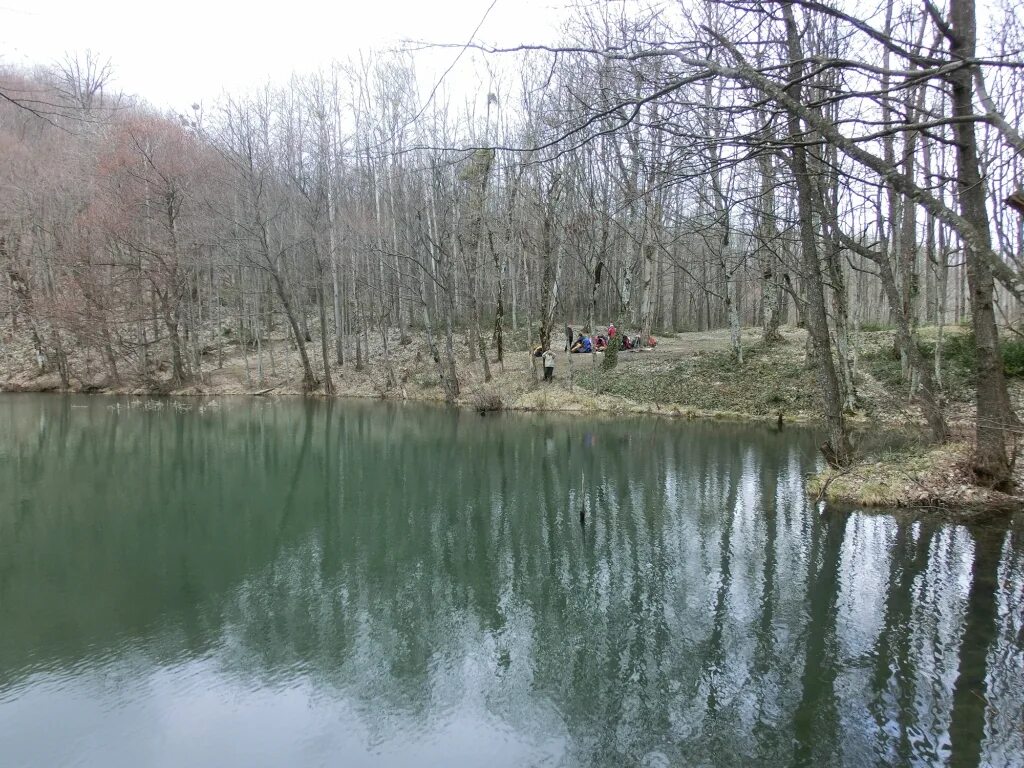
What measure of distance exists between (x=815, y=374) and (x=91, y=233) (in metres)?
30.2

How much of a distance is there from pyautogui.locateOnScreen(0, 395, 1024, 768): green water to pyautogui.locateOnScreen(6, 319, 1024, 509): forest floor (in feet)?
4.48

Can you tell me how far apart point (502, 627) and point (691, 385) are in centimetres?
1710

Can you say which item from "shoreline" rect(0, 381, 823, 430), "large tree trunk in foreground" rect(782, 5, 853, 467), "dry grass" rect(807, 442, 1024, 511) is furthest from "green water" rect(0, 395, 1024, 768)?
"shoreline" rect(0, 381, 823, 430)

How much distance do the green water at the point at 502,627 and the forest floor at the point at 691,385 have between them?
1365 mm

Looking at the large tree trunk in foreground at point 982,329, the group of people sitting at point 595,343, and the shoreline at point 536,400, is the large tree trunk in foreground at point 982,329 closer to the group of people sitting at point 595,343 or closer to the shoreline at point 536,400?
the shoreline at point 536,400

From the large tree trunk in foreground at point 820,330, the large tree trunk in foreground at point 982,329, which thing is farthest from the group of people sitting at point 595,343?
the large tree trunk in foreground at point 982,329

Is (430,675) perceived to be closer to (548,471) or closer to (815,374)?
(548,471)

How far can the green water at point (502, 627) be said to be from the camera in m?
4.56

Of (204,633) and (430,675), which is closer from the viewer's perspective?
(430,675)

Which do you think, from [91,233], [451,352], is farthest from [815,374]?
[91,233]

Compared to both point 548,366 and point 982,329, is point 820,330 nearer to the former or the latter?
point 982,329

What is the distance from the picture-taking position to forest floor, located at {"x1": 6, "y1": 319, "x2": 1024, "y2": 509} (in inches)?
413

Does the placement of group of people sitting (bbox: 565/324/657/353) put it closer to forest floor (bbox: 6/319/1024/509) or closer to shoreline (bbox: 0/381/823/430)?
forest floor (bbox: 6/319/1024/509)

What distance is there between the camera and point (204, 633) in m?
6.27
